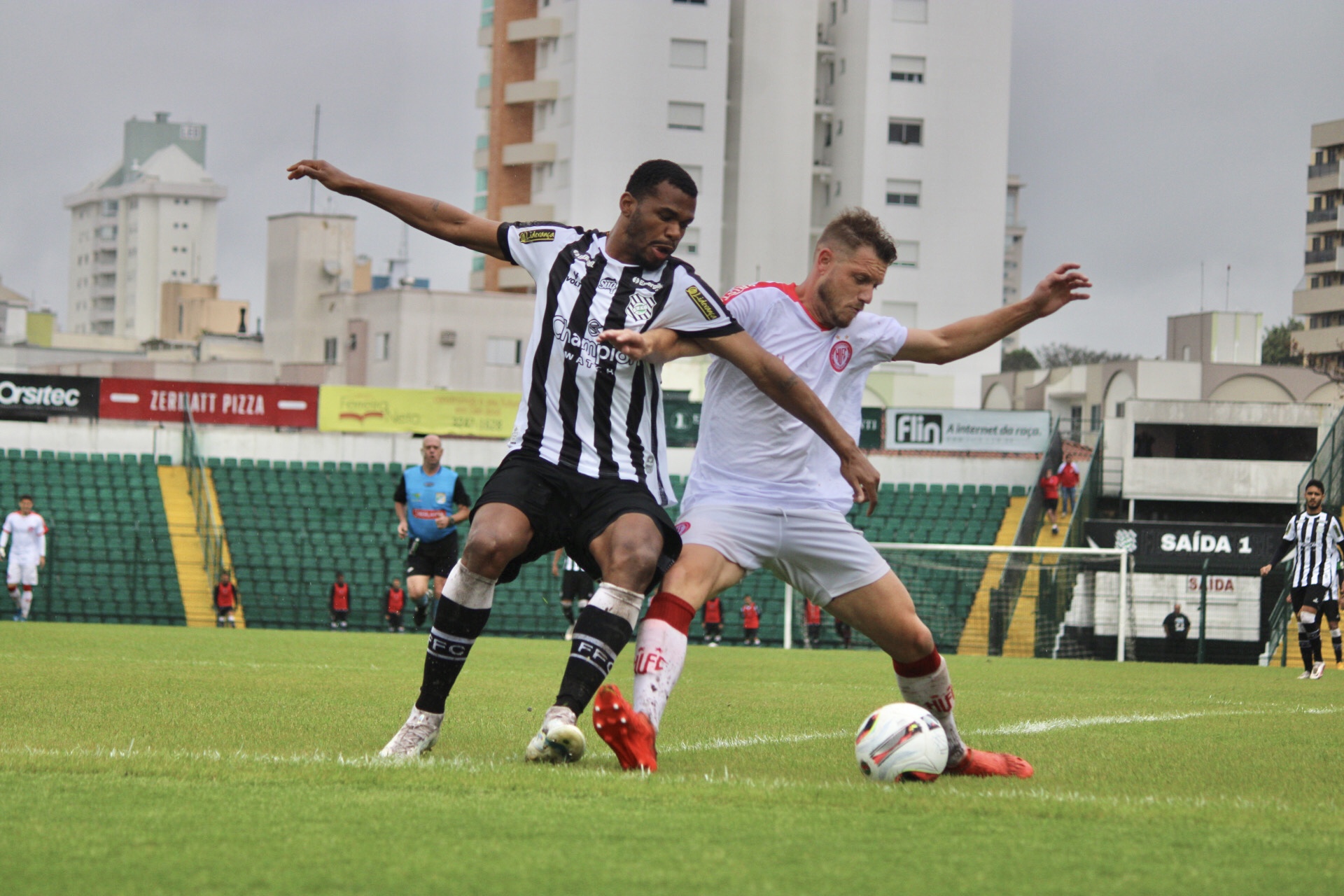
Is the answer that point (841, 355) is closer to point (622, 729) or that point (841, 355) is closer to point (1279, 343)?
point (622, 729)

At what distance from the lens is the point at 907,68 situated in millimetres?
62938

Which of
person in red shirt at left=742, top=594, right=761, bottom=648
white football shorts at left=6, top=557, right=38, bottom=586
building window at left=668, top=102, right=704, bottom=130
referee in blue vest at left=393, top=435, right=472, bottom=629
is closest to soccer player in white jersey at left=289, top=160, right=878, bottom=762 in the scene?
referee in blue vest at left=393, top=435, right=472, bottom=629

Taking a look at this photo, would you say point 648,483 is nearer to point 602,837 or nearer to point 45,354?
point 602,837

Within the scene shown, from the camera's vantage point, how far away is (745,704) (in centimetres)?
938

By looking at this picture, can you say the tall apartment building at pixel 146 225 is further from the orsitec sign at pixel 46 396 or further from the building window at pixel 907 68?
the orsitec sign at pixel 46 396

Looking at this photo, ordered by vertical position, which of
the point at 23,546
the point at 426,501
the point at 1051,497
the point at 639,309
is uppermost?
the point at 639,309

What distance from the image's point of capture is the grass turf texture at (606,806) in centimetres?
330

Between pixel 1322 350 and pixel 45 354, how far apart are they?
235ft

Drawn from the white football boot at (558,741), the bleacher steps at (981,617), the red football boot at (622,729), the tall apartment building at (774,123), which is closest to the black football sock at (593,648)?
the white football boot at (558,741)

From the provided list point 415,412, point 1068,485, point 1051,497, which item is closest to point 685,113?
point 415,412

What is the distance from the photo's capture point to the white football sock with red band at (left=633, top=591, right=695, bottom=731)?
5289 millimetres

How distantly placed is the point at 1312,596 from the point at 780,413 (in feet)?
41.4

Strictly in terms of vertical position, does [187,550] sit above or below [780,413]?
below

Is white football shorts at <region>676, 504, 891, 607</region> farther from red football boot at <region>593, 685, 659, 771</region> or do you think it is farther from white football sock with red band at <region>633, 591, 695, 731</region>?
red football boot at <region>593, 685, 659, 771</region>
